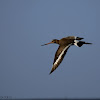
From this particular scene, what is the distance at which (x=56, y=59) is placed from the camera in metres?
14.3

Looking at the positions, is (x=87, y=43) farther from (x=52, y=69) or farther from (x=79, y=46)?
(x=52, y=69)

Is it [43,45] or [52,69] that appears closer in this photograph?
[52,69]

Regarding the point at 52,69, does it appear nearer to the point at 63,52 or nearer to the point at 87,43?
the point at 63,52

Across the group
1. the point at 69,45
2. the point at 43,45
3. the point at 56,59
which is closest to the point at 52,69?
the point at 56,59

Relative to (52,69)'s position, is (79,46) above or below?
above

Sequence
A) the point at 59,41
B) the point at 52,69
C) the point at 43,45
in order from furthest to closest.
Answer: the point at 43,45 < the point at 59,41 < the point at 52,69

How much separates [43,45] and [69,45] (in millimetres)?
2685

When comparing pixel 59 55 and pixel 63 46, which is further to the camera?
pixel 63 46

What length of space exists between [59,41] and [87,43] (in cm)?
179

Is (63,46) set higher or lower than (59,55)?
higher

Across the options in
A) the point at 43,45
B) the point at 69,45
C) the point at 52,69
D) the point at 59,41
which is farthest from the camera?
the point at 43,45

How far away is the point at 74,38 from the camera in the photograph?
15352mm

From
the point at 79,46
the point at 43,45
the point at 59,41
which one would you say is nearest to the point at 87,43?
the point at 79,46

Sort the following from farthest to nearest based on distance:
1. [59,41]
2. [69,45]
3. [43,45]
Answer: [43,45]
[59,41]
[69,45]
